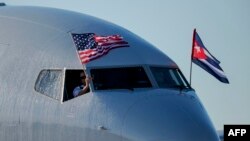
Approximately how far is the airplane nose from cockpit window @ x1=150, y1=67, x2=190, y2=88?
3.60 ft

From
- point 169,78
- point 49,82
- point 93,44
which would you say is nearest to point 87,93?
point 49,82

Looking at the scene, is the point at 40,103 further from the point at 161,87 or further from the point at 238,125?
the point at 238,125

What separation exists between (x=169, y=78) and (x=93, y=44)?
→ 7.52 ft

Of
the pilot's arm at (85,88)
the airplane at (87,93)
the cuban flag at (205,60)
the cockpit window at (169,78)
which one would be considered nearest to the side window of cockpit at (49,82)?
the airplane at (87,93)

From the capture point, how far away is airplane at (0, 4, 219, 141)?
1678cm

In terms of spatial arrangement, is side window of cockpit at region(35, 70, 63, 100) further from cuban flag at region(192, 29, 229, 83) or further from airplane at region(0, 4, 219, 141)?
cuban flag at region(192, 29, 229, 83)

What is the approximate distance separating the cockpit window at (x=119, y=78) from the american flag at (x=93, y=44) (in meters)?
0.41

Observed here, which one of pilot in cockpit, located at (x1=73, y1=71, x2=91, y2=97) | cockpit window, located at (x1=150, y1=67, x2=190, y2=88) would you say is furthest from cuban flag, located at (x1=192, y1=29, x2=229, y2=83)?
pilot in cockpit, located at (x1=73, y1=71, x2=91, y2=97)

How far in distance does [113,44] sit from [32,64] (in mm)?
2159

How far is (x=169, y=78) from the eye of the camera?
19.2 m

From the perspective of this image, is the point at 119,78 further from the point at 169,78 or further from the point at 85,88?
the point at 169,78

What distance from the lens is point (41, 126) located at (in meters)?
17.7

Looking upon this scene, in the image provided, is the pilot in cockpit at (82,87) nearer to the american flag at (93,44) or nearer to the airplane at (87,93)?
the airplane at (87,93)

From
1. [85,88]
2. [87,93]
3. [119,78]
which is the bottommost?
[87,93]
